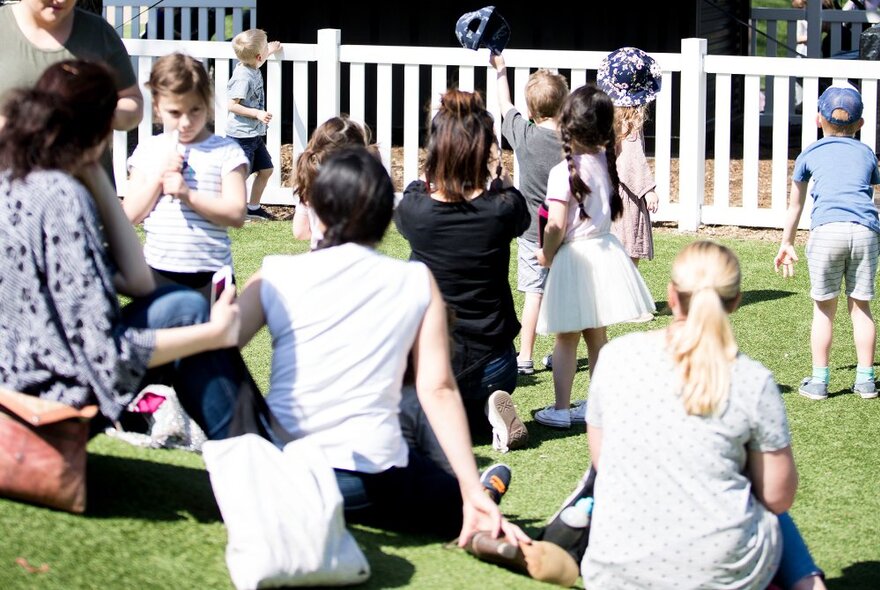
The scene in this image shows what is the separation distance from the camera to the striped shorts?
627 centimetres

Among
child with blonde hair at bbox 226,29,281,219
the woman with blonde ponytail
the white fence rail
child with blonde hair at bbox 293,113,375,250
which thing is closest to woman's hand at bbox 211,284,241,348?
the woman with blonde ponytail

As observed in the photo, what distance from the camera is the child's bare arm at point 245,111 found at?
34.5ft

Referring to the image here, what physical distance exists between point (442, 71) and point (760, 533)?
739cm

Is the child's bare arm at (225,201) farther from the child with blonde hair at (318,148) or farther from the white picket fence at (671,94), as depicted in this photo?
the white picket fence at (671,94)

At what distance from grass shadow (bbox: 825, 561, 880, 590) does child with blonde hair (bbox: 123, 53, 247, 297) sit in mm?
2507

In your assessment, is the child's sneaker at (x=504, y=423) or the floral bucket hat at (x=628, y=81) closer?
the child's sneaker at (x=504, y=423)

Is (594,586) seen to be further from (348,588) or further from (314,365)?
(314,365)

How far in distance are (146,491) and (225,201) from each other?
1.32m

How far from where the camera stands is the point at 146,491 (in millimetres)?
4066

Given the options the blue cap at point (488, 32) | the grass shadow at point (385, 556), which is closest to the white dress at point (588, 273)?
the blue cap at point (488, 32)

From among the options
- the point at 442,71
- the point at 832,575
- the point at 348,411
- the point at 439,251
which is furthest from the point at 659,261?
the point at 348,411

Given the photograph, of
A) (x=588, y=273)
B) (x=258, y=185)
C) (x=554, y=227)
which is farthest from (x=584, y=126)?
(x=258, y=185)

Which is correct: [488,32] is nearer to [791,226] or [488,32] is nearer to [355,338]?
[791,226]

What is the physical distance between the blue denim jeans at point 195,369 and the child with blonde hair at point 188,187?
1113mm
